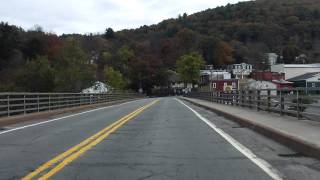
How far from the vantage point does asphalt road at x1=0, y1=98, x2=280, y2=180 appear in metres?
10.1

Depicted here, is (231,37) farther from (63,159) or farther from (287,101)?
(63,159)

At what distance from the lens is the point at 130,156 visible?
12492 millimetres

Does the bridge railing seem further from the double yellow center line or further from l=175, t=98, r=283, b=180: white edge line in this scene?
the double yellow center line

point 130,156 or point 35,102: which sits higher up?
point 35,102

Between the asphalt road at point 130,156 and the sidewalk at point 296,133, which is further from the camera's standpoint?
the sidewalk at point 296,133

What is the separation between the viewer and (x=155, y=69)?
7032 inches

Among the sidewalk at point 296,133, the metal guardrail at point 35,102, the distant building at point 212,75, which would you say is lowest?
the sidewalk at point 296,133

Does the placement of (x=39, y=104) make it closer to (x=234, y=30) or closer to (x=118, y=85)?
(x=118, y=85)

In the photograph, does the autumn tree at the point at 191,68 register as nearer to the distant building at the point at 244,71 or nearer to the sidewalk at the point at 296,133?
the distant building at the point at 244,71

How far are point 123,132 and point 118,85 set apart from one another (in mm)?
120161

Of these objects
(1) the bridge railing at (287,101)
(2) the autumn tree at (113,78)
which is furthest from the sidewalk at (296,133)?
(2) the autumn tree at (113,78)

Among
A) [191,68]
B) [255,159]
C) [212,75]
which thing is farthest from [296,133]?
[212,75]

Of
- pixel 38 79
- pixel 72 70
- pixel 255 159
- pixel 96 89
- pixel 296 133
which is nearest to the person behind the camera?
pixel 255 159

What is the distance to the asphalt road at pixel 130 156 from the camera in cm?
1012
